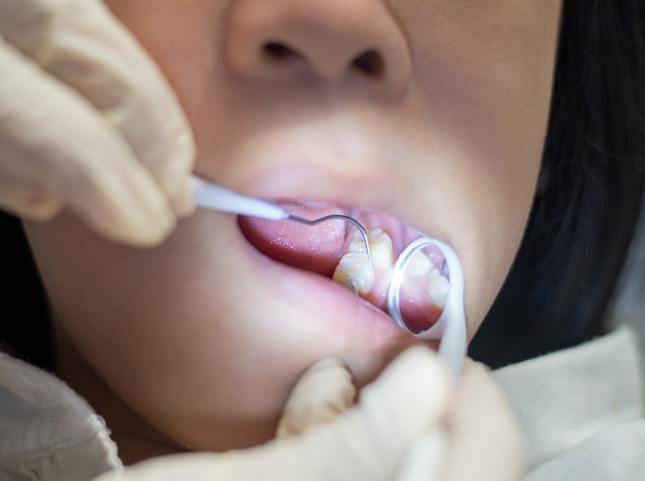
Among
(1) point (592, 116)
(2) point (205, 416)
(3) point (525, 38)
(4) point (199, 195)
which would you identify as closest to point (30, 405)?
(2) point (205, 416)

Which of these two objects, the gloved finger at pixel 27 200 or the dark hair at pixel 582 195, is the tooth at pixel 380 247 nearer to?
the gloved finger at pixel 27 200

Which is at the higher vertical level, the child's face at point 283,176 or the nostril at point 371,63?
the nostril at point 371,63

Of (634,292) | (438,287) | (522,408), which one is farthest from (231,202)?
(634,292)

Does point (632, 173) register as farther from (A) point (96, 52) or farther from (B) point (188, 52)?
(A) point (96, 52)

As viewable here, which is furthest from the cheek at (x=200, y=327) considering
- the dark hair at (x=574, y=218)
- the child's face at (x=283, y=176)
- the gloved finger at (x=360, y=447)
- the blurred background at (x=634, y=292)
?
the blurred background at (x=634, y=292)

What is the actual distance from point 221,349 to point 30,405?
0.76 feet

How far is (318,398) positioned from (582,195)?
648 millimetres

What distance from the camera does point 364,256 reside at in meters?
0.64

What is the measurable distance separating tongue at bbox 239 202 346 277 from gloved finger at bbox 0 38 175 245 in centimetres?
20

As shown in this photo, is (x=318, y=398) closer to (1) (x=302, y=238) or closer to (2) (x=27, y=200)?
Result: (1) (x=302, y=238)

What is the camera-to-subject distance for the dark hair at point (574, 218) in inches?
35.5

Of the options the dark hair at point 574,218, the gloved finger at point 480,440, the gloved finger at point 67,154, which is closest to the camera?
the gloved finger at point 67,154

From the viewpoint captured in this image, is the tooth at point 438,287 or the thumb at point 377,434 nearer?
the thumb at point 377,434

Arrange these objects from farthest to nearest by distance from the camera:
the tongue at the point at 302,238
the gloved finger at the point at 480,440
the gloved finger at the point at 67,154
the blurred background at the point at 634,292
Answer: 1. the blurred background at the point at 634,292
2. the tongue at the point at 302,238
3. the gloved finger at the point at 480,440
4. the gloved finger at the point at 67,154
